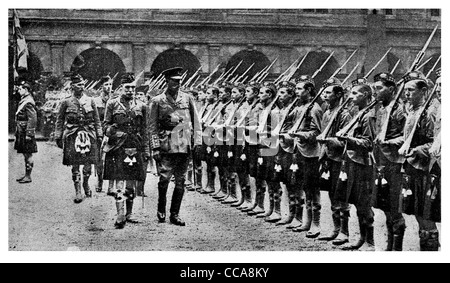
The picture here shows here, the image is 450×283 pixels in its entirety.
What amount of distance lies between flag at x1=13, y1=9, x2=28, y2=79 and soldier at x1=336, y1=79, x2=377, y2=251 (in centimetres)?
430

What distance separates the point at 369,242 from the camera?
7977 mm

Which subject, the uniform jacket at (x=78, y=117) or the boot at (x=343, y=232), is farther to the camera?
the uniform jacket at (x=78, y=117)

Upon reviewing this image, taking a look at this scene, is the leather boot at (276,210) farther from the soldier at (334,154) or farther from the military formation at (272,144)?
the soldier at (334,154)

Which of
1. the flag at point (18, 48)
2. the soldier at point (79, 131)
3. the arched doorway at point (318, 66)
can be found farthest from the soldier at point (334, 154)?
the flag at point (18, 48)

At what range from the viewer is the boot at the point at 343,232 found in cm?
797

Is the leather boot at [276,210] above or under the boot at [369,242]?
above

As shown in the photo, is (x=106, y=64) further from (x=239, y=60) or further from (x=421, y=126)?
(x=421, y=126)

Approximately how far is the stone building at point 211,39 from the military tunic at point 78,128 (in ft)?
1.48

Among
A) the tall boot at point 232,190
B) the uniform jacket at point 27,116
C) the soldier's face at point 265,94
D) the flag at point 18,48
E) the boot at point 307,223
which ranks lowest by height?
the boot at point 307,223

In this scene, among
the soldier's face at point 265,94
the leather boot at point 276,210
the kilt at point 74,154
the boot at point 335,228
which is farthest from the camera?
the kilt at point 74,154

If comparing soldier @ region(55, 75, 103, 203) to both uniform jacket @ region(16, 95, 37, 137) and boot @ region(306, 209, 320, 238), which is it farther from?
boot @ region(306, 209, 320, 238)

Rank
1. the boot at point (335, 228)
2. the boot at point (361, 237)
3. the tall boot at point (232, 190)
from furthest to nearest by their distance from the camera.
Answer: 1. the tall boot at point (232, 190)
2. the boot at point (335, 228)
3. the boot at point (361, 237)

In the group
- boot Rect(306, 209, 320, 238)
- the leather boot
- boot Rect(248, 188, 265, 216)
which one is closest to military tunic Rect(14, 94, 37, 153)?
boot Rect(248, 188, 265, 216)
